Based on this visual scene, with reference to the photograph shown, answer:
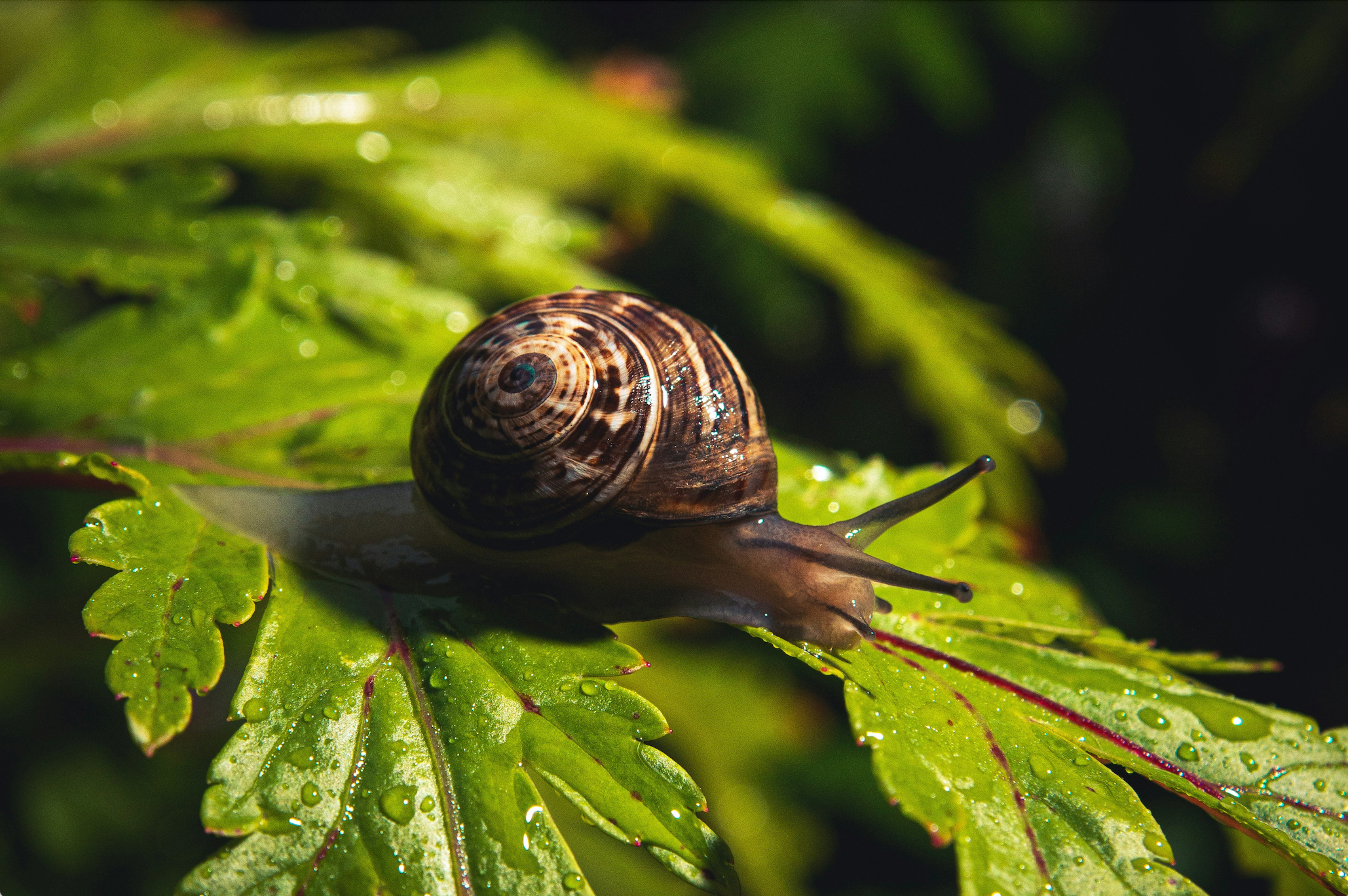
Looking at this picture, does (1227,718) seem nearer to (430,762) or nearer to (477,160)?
(430,762)

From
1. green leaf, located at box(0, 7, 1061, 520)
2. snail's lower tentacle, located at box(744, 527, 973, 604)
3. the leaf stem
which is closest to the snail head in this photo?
snail's lower tentacle, located at box(744, 527, 973, 604)

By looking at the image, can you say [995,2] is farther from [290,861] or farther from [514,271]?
[290,861]

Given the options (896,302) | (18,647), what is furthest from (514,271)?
(18,647)

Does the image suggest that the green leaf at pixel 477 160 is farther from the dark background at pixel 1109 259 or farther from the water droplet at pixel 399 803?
the water droplet at pixel 399 803

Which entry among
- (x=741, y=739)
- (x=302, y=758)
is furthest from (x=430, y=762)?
(x=741, y=739)

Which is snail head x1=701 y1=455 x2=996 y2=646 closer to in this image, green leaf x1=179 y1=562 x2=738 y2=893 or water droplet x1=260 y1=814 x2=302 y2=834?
green leaf x1=179 y1=562 x2=738 y2=893
